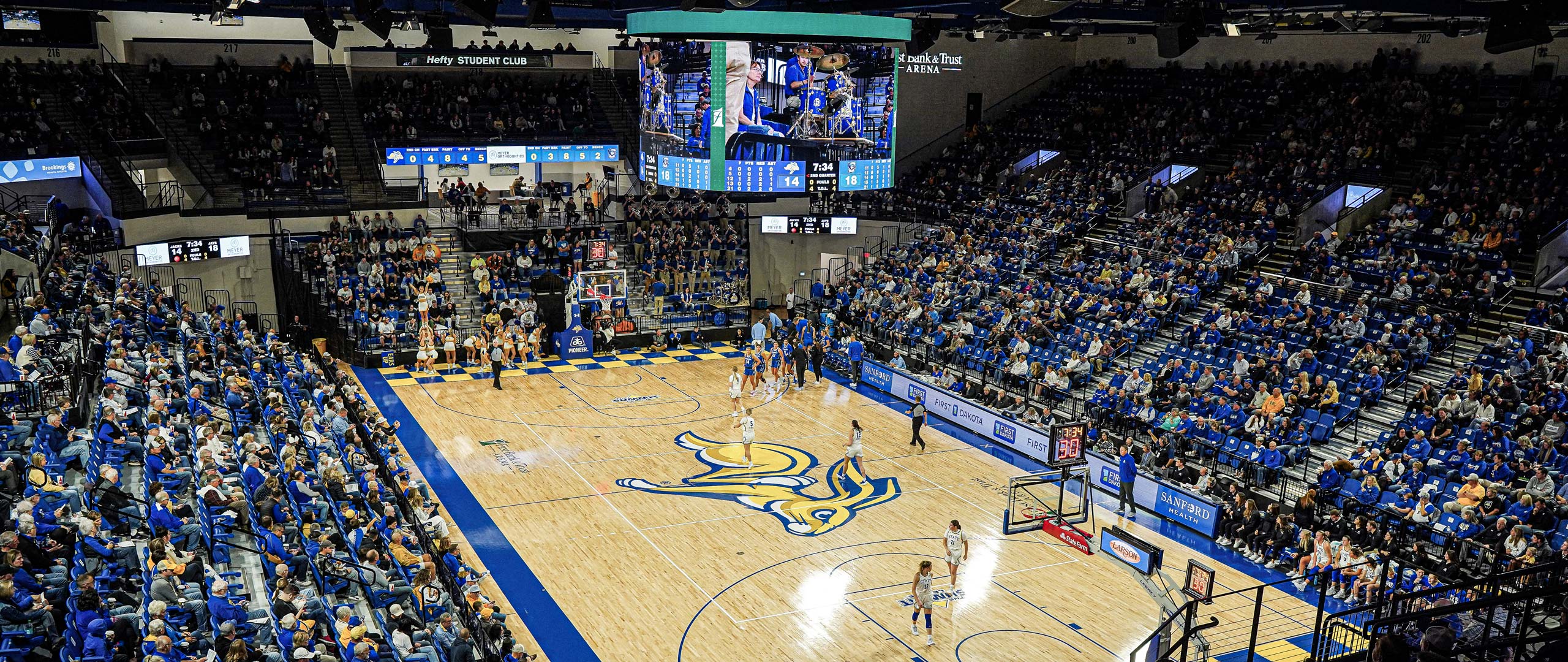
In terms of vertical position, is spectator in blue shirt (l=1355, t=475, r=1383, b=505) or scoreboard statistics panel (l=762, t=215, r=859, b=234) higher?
scoreboard statistics panel (l=762, t=215, r=859, b=234)

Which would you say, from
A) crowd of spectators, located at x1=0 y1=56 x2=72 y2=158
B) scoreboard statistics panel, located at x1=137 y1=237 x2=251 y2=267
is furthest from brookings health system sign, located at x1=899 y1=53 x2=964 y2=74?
crowd of spectators, located at x1=0 y1=56 x2=72 y2=158

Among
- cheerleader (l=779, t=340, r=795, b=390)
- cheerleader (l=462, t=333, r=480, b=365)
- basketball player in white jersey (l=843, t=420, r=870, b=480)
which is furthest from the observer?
cheerleader (l=462, t=333, r=480, b=365)

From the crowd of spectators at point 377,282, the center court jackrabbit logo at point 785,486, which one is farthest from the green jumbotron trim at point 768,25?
the crowd of spectators at point 377,282

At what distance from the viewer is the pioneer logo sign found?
4103 centimetres

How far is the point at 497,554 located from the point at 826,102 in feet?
39.3

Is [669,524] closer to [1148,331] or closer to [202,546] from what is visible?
[202,546]

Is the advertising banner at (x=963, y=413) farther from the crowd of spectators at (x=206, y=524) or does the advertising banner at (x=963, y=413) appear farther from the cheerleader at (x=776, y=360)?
the crowd of spectators at (x=206, y=524)

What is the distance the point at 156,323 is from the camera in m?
26.1

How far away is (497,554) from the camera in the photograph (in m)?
19.8

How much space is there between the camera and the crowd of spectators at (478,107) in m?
41.3

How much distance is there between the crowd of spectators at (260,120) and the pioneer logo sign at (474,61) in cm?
335

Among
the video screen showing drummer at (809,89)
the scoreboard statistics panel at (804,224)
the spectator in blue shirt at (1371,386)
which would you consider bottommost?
the spectator in blue shirt at (1371,386)

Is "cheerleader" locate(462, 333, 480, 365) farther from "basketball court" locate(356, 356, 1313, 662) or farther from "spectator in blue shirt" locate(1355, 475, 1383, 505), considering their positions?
"spectator in blue shirt" locate(1355, 475, 1383, 505)

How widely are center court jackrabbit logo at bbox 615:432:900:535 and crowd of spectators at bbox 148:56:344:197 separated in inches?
736
